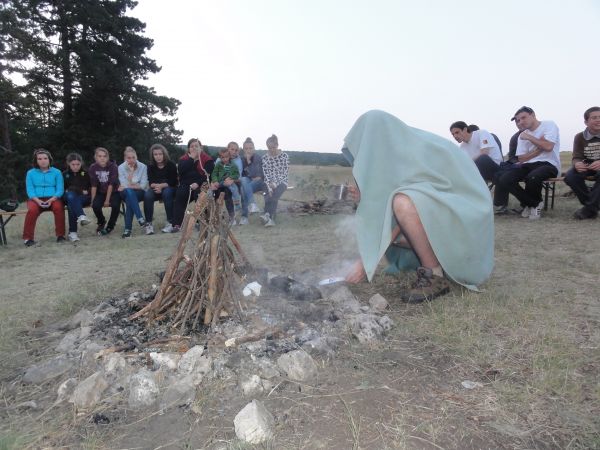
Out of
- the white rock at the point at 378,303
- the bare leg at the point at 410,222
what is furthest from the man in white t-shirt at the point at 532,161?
the white rock at the point at 378,303

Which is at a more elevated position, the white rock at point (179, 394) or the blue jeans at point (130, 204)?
the blue jeans at point (130, 204)

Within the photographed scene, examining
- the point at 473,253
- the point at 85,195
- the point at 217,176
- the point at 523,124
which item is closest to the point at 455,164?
the point at 473,253

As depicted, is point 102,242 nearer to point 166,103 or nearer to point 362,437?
point 362,437

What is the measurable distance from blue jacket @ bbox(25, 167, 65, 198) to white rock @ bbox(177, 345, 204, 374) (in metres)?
5.81

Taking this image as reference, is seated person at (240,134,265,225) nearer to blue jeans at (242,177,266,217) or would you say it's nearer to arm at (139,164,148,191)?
blue jeans at (242,177,266,217)

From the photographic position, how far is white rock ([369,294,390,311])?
305 cm

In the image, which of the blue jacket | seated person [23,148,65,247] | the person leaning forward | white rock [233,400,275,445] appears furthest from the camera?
the blue jacket

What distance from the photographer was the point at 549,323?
269 cm

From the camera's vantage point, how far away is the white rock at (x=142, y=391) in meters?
2.02

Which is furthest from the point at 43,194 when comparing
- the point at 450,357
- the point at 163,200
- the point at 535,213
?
the point at 535,213

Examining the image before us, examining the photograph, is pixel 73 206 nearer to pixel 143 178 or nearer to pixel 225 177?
pixel 143 178

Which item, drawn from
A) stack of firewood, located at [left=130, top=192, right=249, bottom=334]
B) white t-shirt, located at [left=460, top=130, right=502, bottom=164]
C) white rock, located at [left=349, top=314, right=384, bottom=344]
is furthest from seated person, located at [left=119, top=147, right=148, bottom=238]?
white t-shirt, located at [left=460, top=130, right=502, bottom=164]

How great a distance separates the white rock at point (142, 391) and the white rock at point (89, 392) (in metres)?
0.14

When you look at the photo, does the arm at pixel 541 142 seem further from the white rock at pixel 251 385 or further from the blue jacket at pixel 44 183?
the blue jacket at pixel 44 183
